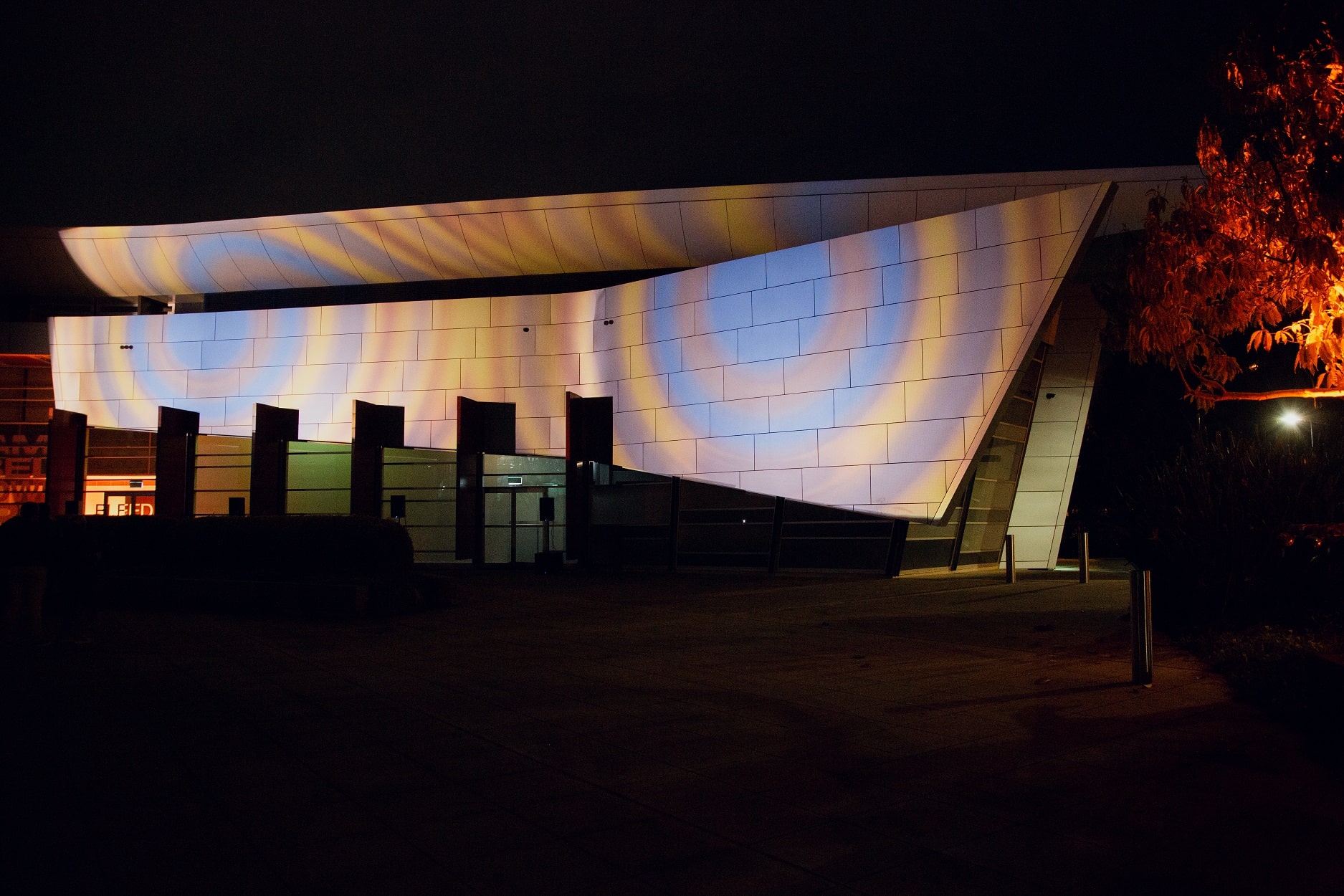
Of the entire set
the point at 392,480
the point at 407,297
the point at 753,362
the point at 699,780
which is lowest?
the point at 699,780

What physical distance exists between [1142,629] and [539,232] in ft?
65.4

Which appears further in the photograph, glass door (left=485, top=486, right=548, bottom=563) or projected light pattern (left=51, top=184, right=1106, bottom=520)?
glass door (left=485, top=486, right=548, bottom=563)

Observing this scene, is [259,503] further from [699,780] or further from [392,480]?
[699,780]

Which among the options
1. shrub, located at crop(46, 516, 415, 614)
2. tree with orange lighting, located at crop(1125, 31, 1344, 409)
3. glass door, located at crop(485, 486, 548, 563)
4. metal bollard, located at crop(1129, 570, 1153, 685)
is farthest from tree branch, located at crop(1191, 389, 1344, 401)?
glass door, located at crop(485, 486, 548, 563)

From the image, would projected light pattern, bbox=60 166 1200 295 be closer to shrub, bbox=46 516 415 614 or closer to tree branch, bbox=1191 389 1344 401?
shrub, bbox=46 516 415 614

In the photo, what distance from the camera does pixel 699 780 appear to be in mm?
5293

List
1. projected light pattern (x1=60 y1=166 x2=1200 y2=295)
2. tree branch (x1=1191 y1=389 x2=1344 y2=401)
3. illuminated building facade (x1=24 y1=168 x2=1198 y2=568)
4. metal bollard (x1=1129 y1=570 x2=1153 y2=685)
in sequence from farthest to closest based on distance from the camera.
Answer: projected light pattern (x1=60 y1=166 x2=1200 y2=295), illuminated building facade (x1=24 y1=168 x2=1198 y2=568), tree branch (x1=1191 y1=389 x2=1344 y2=401), metal bollard (x1=1129 y1=570 x2=1153 y2=685)

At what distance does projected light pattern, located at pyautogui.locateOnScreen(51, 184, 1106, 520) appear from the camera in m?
18.8

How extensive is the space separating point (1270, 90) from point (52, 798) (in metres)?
10.7

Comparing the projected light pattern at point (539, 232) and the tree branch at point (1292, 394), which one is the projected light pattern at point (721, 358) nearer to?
the projected light pattern at point (539, 232)

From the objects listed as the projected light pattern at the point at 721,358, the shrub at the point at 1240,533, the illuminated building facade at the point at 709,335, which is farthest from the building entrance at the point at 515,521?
the shrub at the point at 1240,533

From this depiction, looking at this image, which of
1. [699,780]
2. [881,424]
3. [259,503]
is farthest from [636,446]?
[699,780]

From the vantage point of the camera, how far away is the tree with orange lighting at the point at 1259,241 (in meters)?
8.18

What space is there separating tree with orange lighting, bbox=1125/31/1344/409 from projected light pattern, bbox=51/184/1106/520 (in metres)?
7.93
